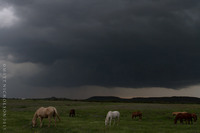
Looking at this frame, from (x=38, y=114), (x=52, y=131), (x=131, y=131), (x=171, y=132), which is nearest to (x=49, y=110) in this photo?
(x=38, y=114)

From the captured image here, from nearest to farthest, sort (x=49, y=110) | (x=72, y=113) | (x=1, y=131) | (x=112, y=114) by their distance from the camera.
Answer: (x=1, y=131) < (x=49, y=110) < (x=112, y=114) < (x=72, y=113)

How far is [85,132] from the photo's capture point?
2086 cm

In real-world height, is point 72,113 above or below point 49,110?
below

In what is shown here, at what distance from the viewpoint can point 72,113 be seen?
4681 centimetres

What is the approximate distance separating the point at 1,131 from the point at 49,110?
5.69m

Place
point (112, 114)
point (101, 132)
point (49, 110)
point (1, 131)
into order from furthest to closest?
point (112, 114) < point (49, 110) < point (1, 131) < point (101, 132)

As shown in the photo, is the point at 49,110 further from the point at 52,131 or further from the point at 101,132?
the point at 101,132

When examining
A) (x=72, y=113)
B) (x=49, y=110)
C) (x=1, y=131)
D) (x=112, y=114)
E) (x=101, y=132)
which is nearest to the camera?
(x=101, y=132)

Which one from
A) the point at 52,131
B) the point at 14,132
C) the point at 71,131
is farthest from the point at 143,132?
the point at 14,132

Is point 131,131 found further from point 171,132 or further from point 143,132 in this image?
point 171,132

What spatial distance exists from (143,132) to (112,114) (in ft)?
21.6

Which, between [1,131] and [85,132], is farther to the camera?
[1,131]

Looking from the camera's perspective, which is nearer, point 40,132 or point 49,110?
point 40,132

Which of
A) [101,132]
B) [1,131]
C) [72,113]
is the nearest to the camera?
[101,132]
